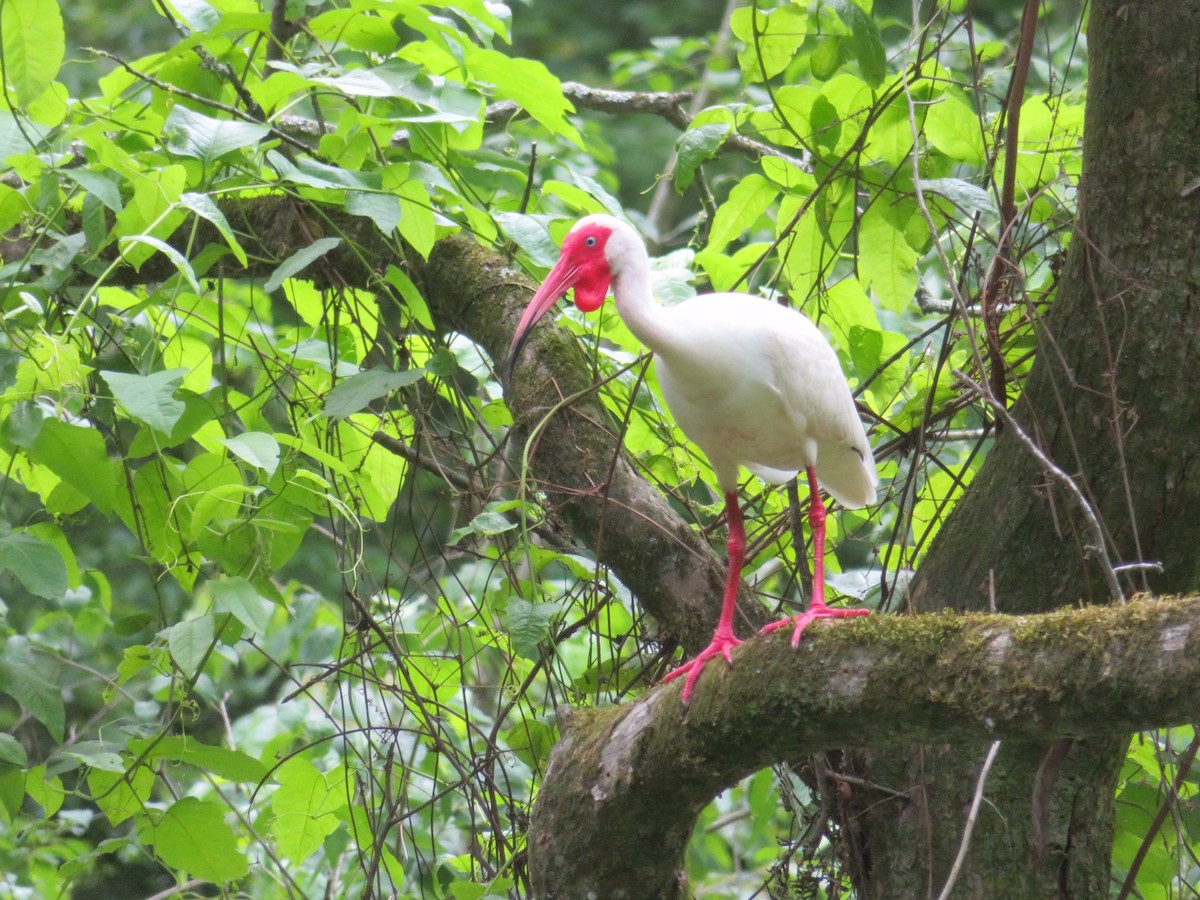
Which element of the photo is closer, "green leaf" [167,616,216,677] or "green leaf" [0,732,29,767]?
"green leaf" [167,616,216,677]

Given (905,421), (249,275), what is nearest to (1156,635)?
(905,421)

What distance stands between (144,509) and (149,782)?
663 millimetres

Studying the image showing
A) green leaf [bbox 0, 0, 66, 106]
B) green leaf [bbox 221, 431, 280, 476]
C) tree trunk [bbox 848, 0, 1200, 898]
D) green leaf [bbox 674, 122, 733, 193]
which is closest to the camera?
green leaf [bbox 221, 431, 280, 476]

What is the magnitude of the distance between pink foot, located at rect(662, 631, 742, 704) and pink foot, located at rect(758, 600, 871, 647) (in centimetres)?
9

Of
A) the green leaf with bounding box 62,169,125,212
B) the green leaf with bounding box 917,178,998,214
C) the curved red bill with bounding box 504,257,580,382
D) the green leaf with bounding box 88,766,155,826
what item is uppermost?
the green leaf with bounding box 62,169,125,212

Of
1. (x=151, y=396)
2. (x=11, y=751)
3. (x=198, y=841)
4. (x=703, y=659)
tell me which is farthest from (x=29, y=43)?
(x=703, y=659)

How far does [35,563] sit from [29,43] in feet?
3.54

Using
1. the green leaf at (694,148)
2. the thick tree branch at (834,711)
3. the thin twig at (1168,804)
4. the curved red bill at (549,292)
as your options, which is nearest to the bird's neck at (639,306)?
the curved red bill at (549,292)

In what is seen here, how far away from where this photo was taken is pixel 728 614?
2988 mm

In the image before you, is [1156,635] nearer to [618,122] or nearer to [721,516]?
[721,516]

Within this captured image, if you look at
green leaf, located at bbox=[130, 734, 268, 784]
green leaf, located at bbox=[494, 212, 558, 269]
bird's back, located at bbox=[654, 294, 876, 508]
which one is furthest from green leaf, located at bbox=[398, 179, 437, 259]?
green leaf, located at bbox=[130, 734, 268, 784]

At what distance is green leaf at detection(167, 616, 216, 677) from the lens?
2426mm

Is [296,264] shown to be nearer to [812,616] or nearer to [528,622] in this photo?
[528,622]

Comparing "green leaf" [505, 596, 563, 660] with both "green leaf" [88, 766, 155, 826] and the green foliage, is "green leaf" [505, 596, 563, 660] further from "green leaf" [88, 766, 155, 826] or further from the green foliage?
"green leaf" [88, 766, 155, 826]
